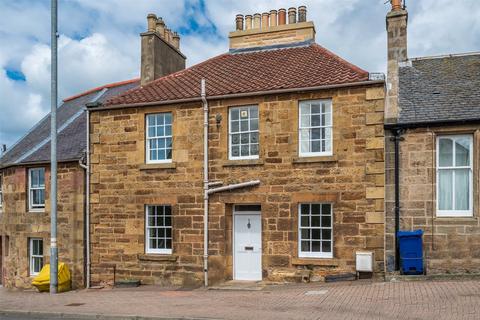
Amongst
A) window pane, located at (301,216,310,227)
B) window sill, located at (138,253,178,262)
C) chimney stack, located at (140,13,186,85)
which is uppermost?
chimney stack, located at (140,13,186,85)

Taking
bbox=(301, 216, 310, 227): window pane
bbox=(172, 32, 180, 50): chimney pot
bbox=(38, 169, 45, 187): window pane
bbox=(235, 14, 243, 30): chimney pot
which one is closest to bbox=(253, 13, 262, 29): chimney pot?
bbox=(235, 14, 243, 30): chimney pot

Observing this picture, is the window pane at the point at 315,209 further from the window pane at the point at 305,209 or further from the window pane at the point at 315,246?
the window pane at the point at 315,246

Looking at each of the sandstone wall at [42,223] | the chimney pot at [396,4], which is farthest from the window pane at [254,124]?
the sandstone wall at [42,223]

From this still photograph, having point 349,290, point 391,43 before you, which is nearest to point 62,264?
point 349,290

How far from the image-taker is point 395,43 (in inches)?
657

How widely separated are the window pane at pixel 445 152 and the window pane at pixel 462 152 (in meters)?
0.15

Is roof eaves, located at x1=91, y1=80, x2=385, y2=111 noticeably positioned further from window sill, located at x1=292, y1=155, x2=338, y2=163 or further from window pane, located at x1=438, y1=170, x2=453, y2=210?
window pane, located at x1=438, y1=170, x2=453, y2=210

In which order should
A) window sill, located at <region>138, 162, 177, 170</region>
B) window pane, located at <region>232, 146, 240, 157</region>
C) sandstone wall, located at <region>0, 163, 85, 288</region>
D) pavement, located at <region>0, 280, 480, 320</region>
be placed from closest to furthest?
pavement, located at <region>0, 280, 480, 320</region> < window pane, located at <region>232, 146, 240, 157</region> < window sill, located at <region>138, 162, 177, 170</region> < sandstone wall, located at <region>0, 163, 85, 288</region>

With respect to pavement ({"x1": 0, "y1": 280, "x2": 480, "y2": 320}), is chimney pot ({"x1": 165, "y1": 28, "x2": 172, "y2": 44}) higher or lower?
higher

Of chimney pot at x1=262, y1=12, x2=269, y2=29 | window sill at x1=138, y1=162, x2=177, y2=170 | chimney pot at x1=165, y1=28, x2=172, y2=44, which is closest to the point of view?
window sill at x1=138, y1=162, x2=177, y2=170

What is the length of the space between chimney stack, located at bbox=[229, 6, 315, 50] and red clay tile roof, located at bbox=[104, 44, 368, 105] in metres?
0.36

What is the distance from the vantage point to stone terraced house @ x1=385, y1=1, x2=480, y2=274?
13914 millimetres

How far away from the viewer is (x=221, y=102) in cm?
1606

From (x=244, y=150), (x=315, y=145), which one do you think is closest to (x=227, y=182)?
(x=244, y=150)
